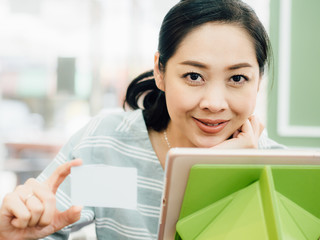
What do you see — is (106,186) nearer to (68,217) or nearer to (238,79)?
(68,217)

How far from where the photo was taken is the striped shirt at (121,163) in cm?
102

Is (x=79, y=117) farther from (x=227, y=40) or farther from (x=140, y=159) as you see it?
(x=227, y=40)

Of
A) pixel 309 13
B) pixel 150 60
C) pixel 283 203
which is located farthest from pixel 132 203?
pixel 150 60

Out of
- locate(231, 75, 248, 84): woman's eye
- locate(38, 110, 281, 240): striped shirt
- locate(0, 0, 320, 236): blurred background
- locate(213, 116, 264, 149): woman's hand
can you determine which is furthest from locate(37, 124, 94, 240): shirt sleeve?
locate(0, 0, 320, 236): blurred background

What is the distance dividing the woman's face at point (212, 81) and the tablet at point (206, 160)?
0.30 metres

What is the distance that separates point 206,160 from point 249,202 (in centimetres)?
10

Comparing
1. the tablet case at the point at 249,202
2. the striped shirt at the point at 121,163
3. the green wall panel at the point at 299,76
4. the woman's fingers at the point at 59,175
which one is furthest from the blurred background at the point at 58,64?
the tablet case at the point at 249,202

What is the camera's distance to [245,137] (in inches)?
38.8

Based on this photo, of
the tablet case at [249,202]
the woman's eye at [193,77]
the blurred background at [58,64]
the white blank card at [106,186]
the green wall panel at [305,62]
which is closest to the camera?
the tablet case at [249,202]

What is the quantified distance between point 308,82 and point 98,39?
5.86ft

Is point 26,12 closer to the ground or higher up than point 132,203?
higher up

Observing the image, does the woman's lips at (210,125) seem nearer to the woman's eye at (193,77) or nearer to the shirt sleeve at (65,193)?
the woman's eye at (193,77)

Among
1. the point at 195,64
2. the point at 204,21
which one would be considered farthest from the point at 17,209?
the point at 204,21

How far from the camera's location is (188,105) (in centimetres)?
87
